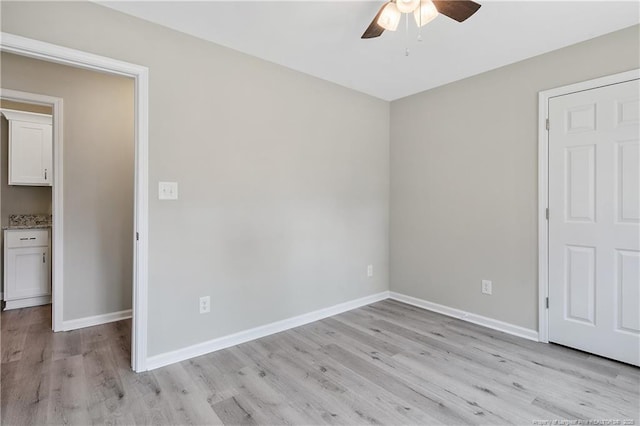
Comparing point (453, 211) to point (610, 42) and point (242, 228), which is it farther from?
point (242, 228)

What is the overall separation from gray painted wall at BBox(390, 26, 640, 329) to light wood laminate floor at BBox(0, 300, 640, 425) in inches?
21.9

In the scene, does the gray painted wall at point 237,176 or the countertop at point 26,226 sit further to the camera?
the countertop at point 26,226

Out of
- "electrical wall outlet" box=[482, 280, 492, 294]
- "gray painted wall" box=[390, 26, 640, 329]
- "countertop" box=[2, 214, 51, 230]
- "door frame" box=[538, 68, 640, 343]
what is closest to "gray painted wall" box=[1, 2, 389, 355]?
"gray painted wall" box=[390, 26, 640, 329]

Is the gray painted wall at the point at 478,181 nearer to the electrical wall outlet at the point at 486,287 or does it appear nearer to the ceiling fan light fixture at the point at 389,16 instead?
the electrical wall outlet at the point at 486,287

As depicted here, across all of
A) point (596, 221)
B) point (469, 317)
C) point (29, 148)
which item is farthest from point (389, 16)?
point (29, 148)

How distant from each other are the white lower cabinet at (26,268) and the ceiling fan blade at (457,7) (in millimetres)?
4347

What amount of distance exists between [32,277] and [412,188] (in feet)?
14.2

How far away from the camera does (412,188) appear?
3.62 metres

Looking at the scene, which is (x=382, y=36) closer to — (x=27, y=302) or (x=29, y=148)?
(x=29, y=148)

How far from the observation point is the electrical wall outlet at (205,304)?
8.01 ft

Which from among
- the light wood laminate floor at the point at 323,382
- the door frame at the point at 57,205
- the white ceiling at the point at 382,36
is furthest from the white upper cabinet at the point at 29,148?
the white ceiling at the point at 382,36

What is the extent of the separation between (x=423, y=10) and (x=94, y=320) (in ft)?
12.2

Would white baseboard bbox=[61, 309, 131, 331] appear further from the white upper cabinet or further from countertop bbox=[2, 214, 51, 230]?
the white upper cabinet

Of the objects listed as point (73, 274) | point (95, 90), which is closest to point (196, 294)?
point (73, 274)
